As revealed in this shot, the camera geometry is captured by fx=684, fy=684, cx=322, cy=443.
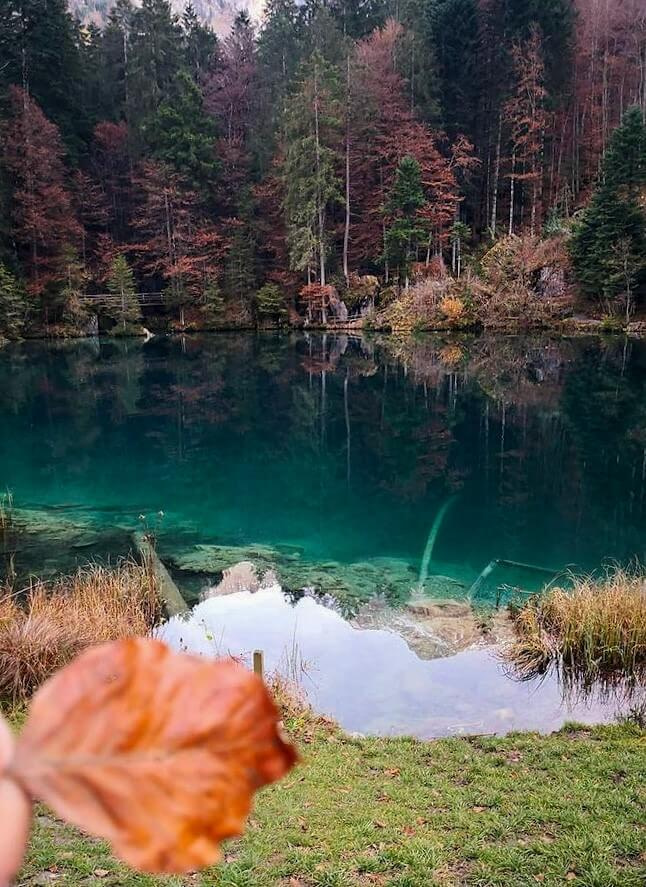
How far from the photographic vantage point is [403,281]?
32.5 m

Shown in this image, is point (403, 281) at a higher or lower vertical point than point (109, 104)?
lower

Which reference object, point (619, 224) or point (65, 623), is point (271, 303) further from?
point (65, 623)

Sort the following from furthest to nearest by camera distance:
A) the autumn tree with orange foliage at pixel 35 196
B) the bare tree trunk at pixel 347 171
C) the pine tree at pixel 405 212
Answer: the bare tree trunk at pixel 347 171, the pine tree at pixel 405 212, the autumn tree with orange foliage at pixel 35 196

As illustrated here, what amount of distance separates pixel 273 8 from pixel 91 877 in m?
47.1

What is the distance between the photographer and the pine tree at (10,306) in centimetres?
2728

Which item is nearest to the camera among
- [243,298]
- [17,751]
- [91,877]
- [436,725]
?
[17,751]

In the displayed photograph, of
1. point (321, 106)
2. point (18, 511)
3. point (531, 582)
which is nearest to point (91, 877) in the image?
point (531, 582)

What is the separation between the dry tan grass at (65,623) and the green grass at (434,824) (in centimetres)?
159

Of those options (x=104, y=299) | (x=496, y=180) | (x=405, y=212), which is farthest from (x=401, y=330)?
(x=104, y=299)

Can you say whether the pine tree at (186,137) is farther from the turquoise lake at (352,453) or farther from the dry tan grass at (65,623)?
the dry tan grass at (65,623)

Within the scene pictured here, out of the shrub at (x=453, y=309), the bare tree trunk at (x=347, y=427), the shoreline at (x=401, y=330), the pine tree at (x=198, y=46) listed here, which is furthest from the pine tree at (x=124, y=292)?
the pine tree at (x=198, y=46)

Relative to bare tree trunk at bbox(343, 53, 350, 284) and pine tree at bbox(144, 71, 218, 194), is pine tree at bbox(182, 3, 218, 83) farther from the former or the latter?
bare tree trunk at bbox(343, 53, 350, 284)

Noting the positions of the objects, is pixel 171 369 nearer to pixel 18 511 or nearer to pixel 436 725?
pixel 18 511

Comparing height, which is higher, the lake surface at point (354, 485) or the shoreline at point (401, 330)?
the shoreline at point (401, 330)
